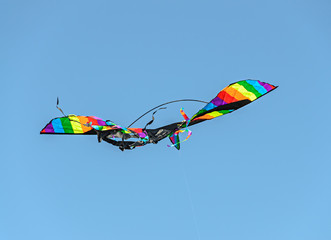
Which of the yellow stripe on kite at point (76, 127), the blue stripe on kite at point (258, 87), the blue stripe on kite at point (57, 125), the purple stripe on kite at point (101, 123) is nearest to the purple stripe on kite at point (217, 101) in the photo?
the blue stripe on kite at point (258, 87)

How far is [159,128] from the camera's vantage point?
Result: 14977 mm

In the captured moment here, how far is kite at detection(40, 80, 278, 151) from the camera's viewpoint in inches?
570

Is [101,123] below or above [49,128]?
below

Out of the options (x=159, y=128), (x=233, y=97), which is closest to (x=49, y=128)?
(x=159, y=128)

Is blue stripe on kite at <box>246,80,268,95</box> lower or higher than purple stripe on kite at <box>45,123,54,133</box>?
lower

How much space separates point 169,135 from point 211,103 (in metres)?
1.84

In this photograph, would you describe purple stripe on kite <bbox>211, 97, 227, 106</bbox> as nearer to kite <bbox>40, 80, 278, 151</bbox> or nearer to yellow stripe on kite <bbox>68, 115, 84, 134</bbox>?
kite <bbox>40, 80, 278, 151</bbox>

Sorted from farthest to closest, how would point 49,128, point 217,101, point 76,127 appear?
point 49,128, point 76,127, point 217,101

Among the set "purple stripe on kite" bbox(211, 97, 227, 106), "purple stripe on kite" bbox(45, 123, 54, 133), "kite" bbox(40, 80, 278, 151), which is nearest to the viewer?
"kite" bbox(40, 80, 278, 151)

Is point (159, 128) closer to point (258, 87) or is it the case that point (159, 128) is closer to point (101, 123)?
point (101, 123)

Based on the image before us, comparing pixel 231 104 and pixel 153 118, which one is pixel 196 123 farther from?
pixel 153 118

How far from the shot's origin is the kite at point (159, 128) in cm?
1448

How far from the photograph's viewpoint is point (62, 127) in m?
15.5

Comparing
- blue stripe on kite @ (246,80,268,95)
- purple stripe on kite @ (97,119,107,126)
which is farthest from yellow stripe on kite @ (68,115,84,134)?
blue stripe on kite @ (246,80,268,95)
